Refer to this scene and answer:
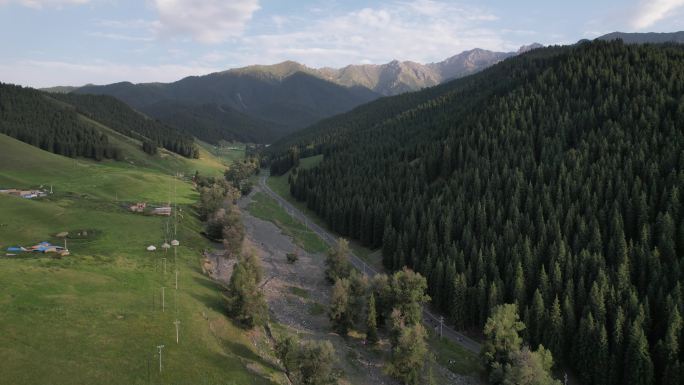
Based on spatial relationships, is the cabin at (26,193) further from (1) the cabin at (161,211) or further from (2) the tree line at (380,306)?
(2) the tree line at (380,306)

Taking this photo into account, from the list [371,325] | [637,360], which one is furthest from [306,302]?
[637,360]

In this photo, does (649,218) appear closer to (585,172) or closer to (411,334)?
(585,172)

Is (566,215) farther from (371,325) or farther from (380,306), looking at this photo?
(371,325)

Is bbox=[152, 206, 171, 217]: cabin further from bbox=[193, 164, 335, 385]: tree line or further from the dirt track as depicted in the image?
the dirt track

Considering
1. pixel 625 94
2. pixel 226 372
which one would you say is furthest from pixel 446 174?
pixel 226 372

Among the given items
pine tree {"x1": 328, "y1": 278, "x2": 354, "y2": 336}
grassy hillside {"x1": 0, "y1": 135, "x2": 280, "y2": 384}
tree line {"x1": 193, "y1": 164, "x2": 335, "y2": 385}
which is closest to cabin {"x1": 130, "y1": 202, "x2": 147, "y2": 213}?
grassy hillside {"x1": 0, "y1": 135, "x2": 280, "y2": 384}

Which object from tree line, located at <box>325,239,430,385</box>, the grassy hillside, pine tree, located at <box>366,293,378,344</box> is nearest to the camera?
the grassy hillside
